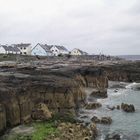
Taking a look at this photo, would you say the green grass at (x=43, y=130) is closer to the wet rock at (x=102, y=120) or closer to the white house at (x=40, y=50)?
the wet rock at (x=102, y=120)

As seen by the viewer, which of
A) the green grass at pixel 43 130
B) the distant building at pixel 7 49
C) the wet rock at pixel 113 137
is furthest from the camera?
the distant building at pixel 7 49

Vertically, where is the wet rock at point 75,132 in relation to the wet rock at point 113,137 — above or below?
above

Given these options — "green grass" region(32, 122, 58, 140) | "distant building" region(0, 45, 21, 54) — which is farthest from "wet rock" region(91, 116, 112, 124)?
"distant building" region(0, 45, 21, 54)

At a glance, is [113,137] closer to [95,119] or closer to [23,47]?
[95,119]

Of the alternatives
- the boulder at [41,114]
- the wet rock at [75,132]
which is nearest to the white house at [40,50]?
the boulder at [41,114]

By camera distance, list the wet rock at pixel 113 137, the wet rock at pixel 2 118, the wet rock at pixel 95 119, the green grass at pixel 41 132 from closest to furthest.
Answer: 1. the green grass at pixel 41 132
2. the wet rock at pixel 2 118
3. the wet rock at pixel 113 137
4. the wet rock at pixel 95 119

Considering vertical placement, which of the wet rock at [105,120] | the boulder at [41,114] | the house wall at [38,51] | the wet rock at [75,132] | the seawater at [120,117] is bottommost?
the seawater at [120,117]

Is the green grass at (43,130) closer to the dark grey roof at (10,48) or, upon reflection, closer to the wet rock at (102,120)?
the wet rock at (102,120)

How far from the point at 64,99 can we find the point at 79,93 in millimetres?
7147

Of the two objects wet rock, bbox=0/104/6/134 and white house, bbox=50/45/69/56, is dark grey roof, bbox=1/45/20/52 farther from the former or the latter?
wet rock, bbox=0/104/6/134

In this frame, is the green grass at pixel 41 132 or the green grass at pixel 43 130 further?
the green grass at pixel 43 130

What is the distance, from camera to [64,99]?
128 feet

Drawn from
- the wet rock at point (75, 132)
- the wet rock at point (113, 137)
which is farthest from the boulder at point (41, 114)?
the wet rock at point (113, 137)

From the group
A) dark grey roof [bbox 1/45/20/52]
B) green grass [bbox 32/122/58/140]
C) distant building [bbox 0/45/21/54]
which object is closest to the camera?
green grass [bbox 32/122/58/140]
